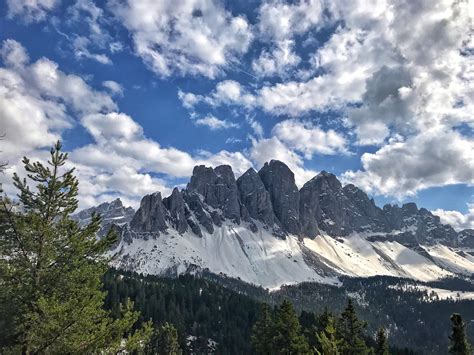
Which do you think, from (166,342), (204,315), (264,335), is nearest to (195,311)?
(204,315)

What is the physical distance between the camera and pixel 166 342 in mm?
81500

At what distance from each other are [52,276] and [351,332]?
1224 inches

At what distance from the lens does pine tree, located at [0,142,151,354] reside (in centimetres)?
1691

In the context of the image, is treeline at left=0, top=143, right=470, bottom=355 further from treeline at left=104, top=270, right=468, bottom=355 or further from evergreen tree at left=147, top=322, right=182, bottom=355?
evergreen tree at left=147, top=322, right=182, bottom=355

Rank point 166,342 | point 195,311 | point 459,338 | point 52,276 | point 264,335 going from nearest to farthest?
point 52,276 < point 459,338 < point 264,335 < point 166,342 < point 195,311

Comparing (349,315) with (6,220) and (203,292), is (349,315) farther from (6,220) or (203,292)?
(203,292)

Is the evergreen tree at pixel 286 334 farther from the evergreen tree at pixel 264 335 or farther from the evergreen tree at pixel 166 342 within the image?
the evergreen tree at pixel 166 342

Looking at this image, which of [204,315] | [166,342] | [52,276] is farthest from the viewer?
[204,315]

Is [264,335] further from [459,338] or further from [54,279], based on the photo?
[54,279]

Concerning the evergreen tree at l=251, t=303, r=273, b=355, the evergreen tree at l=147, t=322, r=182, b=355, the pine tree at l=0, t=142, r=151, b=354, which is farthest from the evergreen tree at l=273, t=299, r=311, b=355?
the pine tree at l=0, t=142, r=151, b=354

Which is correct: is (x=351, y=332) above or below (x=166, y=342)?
above

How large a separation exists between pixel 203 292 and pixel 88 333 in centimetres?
17924

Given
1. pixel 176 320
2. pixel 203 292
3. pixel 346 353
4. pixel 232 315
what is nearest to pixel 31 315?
pixel 346 353

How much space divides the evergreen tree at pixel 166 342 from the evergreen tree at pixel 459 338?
4046cm
